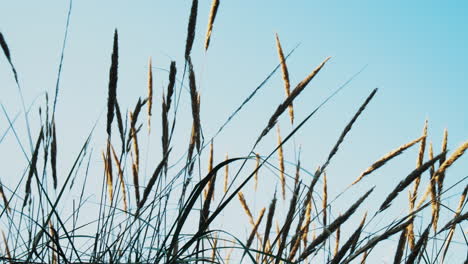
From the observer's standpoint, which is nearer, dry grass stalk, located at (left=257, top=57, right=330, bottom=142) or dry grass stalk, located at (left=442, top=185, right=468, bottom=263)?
dry grass stalk, located at (left=257, top=57, right=330, bottom=142)

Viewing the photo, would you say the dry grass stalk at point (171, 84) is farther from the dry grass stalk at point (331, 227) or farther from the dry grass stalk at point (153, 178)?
the dry grass stalk at point (331, 227)

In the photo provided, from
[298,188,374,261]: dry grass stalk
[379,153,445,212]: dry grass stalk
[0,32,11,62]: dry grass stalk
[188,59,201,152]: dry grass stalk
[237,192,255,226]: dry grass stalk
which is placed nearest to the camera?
[298,188,374,261]: dry grass stalk

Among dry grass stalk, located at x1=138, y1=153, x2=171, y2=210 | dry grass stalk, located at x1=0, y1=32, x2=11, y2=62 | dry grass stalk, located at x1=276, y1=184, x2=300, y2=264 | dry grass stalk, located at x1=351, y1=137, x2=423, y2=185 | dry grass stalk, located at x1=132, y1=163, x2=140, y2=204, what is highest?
dry grass stalk, located at x1=0, y1=32, x2=11, y2=62

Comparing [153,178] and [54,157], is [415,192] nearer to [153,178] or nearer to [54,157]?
[153,178]

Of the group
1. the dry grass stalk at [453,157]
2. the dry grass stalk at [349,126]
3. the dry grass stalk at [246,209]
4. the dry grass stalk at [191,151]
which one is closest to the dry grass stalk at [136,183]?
the dry grass stalk at [191,151]

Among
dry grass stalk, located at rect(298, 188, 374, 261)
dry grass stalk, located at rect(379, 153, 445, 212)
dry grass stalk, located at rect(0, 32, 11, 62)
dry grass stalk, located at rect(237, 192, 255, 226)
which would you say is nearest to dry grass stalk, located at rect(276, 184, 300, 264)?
dry grass stalk, located at rect(298, 188, 374, 261)

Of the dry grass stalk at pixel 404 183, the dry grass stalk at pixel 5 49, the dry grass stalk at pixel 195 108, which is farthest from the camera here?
the dry grass stalk at pixel 5 49

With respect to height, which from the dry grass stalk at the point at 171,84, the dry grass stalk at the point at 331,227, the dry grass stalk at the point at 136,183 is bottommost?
the dry grass stalk at the point at 331,227

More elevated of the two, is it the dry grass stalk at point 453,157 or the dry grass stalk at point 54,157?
the dry grass stalk at point 54,157

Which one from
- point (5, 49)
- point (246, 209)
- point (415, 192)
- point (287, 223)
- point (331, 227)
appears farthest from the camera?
point (246, 209)

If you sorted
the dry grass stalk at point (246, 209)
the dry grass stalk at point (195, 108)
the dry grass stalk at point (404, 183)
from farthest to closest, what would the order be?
the dry grass stalk at point (246, 209), the dry grass stalk at point (195, 108), the dry grass stalk at point (404, 183)

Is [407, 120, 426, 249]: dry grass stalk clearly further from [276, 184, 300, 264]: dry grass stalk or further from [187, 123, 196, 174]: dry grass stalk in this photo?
[187, 123, 196, 174]: dry grass stalk

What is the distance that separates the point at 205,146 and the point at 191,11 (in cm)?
31

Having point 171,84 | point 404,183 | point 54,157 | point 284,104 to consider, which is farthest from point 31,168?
point 404,183
